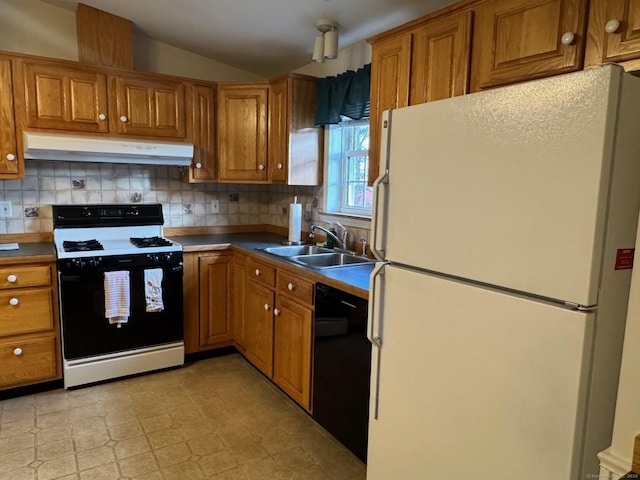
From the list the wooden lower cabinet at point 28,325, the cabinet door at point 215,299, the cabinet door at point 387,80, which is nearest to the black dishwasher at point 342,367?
the cabinet door at point 387,80

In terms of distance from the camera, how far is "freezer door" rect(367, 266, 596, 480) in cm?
102

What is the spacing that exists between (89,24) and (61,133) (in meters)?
0.78

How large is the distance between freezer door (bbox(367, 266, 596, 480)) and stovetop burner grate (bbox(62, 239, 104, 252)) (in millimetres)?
2053

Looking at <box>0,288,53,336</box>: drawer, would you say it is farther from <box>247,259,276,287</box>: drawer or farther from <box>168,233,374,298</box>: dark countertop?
<box>247,259,276,287</box>: drawer

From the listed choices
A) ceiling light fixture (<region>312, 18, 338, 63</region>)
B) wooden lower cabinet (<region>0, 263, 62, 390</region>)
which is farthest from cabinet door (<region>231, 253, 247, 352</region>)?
ceiling light fixture (<region>312, 18, 338, 63</region>)

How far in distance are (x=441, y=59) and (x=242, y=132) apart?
184 cm

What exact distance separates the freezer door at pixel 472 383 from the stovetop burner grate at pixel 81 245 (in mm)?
Result: 2053

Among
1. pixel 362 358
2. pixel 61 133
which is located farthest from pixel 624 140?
pixel 61 133

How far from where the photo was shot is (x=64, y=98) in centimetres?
281

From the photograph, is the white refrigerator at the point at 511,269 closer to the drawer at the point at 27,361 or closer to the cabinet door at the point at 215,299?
the cabinet door at the point at 215,299

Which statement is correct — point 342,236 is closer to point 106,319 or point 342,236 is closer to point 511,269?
point 106,319

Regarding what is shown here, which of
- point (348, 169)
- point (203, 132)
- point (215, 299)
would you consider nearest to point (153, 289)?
point (215, 299)

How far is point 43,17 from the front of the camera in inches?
116

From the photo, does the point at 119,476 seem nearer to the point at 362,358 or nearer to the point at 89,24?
the point at 362,358
